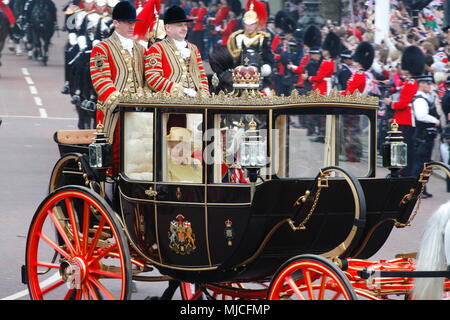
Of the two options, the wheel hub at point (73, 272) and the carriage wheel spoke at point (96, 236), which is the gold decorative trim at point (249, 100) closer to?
the carriage wheel spoke at point (96, 236)

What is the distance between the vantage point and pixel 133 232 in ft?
26.4

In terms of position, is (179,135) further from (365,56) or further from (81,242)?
(365,56)

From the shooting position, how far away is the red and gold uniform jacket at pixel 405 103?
15.4 metres

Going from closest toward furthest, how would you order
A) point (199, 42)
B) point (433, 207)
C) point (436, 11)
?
point (433, 207), point (436, 11), point (199, 42)

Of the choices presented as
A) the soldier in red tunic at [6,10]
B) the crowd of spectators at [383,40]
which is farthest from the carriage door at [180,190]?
the soldier in red tunic at [6,10]

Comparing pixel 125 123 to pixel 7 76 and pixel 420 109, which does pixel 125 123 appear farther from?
pixel 7 76

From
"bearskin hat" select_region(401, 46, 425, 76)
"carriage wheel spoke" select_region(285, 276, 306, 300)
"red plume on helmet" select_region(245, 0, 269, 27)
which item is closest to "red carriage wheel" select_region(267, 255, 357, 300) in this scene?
"carriage wheel spoke" select_region(285, 276, 306, 300)

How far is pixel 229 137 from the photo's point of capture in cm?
763

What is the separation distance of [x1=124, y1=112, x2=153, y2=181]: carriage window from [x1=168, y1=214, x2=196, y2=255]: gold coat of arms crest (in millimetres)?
446

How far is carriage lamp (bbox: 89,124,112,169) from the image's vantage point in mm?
8164

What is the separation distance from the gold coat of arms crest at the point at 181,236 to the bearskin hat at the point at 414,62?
8.82 meters

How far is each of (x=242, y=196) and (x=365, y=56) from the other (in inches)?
444
